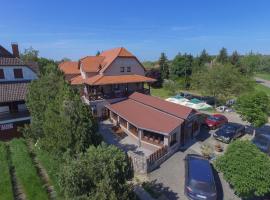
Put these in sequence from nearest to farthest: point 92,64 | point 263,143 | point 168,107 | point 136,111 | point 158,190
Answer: point 158,190 < point 263,143 < point 168,107 < point 136,111 < point 92,64

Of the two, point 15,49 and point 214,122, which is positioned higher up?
point 15,49

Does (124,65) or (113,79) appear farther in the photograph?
(124,65)

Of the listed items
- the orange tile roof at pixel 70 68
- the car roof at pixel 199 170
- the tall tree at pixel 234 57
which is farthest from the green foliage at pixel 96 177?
the tall tree at pixel 234 57

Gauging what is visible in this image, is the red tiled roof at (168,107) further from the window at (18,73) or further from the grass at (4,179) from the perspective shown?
the grass at (4,179)

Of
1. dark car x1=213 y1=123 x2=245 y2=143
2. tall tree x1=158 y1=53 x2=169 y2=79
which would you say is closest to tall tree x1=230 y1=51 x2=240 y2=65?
tall tree x1=158 y1=53 x2=169 y2=79

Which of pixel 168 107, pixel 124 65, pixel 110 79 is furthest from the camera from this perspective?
pixel 124 65

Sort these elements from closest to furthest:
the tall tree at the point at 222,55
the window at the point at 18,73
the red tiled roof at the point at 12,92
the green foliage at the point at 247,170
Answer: the green foliage at the point at 247,170 < the red tiled roof at the point at 12,92 < the window at the point at 18,73 < the tall tree at the point at 222,55

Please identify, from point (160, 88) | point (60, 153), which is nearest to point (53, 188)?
point (60, 153)

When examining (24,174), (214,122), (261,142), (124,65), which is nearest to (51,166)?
(24,174)

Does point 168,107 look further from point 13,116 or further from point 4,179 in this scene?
point 13,116
